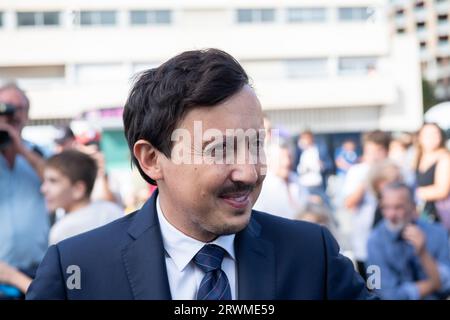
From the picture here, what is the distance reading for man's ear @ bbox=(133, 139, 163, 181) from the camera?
127 centimetres

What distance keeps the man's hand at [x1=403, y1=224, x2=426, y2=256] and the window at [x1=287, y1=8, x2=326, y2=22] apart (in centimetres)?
2358

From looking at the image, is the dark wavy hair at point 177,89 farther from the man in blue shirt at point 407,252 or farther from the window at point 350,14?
the window at point 350,14

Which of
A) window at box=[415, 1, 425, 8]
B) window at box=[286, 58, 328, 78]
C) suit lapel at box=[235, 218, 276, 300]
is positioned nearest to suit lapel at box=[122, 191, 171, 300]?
suit lapel at box=[235, 218, 276, 300]

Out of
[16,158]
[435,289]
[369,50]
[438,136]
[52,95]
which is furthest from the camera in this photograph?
[369,50]

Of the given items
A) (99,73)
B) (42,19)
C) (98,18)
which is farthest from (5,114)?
(42,19)

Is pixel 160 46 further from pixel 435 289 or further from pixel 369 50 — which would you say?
pixel 435 289

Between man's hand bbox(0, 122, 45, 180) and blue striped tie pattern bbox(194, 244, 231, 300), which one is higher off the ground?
man's hand bbox(0, 122, 45, 180)

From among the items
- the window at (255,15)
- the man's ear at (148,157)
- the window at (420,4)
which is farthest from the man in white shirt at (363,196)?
the window at (420,4)

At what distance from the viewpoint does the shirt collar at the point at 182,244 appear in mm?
1247

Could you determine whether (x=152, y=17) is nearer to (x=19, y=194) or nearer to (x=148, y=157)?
(x=19, y=194)

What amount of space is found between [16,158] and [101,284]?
5.58ft

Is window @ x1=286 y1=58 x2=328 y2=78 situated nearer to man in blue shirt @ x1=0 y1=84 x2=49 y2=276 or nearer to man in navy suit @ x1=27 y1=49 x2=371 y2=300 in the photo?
man in blue shirt @ x1=0 y1=84 x2=49 y2=276

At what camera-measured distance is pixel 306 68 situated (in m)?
28.0
